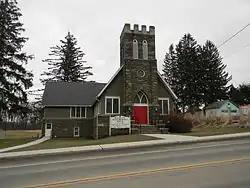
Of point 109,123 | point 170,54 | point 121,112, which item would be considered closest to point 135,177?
point 109,123

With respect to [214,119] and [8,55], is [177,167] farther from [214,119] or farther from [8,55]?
[8,55]

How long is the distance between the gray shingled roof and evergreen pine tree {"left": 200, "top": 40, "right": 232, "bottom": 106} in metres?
27.7

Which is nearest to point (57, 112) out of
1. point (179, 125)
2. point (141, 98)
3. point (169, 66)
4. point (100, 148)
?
point (141, 98)

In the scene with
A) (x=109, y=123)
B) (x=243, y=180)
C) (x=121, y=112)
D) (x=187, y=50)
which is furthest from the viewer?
(x=187, y=50)

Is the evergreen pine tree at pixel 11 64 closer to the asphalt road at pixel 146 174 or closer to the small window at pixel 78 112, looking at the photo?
the small window at pixel 78 112

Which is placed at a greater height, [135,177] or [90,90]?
[90,90]

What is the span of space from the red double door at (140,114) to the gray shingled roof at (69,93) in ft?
27.6

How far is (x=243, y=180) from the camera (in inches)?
269

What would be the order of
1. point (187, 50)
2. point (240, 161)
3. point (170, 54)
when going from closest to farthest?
1. point (240, 161)
2. point (187, 50)
3. point (170, 54)

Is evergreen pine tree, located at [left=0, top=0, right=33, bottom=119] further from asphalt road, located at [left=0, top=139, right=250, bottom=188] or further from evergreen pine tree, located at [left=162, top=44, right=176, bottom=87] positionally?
evergreen pine tree, located at [left=162, top=44, right=176, bottom=87]

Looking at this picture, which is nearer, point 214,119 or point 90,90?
point 214,119

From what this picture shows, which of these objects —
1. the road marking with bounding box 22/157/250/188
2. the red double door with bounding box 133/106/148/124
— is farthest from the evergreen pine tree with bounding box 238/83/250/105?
the road marking with bounding box 22/157/250/188

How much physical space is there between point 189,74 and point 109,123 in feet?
119

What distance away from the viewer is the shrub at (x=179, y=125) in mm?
25125
